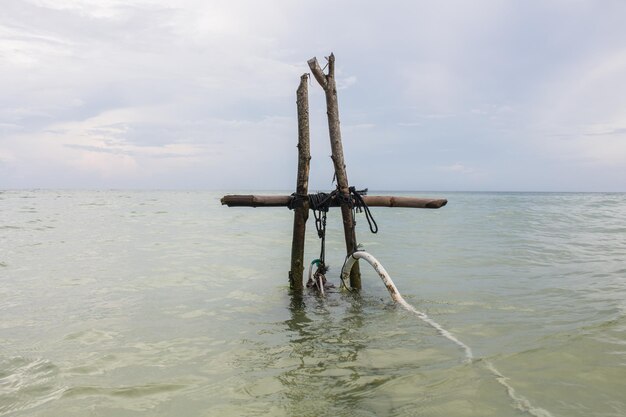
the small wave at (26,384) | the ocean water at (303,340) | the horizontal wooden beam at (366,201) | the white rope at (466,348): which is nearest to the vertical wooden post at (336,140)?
the horizontal wooden beam at (366,201)

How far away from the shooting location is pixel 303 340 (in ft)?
18.1

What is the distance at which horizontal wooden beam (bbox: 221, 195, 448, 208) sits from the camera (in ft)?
24.1

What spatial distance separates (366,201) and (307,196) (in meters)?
1.08

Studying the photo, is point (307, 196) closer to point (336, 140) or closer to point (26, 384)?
point (336, 140)

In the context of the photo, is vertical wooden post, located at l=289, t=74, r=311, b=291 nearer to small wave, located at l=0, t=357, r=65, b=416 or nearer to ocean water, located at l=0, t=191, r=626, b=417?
ocean water, located at l=0, t=191, r=626, b=417

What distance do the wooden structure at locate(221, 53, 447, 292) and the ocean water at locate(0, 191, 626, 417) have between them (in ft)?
3.88

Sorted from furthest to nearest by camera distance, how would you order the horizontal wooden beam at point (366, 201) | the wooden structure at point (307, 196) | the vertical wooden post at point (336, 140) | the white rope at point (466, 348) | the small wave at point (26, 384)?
the vertical wooden post at point (336, 140) < the wooden structure at point (307, 196) < the horizontal wooden beam at point (366, 201) < the small wave at point (26, 384) < the white rope at point (466, 348)

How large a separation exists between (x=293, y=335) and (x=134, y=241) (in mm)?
11626

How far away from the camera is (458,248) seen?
1438 cm

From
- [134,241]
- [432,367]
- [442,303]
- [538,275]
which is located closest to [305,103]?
[442,303]

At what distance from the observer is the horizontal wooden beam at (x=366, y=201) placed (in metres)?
7.34

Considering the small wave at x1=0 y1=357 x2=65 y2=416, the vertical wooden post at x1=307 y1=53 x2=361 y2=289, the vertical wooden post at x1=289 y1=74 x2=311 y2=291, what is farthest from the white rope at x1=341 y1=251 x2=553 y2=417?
the small wave at x1=0 y1=357 x2=65 y2=416

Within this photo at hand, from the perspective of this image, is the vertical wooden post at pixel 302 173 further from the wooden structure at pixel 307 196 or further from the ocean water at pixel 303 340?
the ocean water at pixel 303 340

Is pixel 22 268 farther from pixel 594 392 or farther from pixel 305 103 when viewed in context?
pixel 594 392
